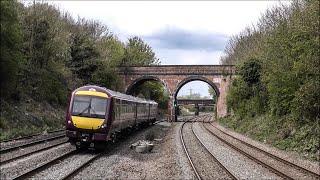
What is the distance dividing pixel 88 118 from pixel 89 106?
555 millimetres

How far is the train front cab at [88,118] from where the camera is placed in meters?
19.4

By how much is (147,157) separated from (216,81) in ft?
157

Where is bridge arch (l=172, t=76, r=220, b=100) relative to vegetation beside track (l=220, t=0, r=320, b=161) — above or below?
above

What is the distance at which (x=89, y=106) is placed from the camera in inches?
782

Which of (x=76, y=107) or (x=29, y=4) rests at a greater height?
(x=29, y=4)

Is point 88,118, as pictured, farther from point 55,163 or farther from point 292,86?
point 292,86

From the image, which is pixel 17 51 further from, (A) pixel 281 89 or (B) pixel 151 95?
(B) pixel 151 95

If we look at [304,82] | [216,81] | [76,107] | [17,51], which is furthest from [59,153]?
[216,81]

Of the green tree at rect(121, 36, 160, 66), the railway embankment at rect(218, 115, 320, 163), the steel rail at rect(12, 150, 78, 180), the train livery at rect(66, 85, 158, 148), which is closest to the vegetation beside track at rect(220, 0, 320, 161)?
the railway embankment at rect(218, 115, 320, 163)

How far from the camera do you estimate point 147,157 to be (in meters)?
19.2

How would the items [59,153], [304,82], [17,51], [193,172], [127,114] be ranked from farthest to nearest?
[17,51], [127,114], [304,82], [59,153], [193,172]

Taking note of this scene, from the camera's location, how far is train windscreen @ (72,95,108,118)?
19703mm

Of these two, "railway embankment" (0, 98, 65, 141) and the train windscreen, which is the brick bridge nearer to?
"railway embankment" (0, 98, 65, 141)

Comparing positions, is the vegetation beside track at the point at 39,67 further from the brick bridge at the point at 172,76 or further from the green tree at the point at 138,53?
the green tree at the point at 138,53
